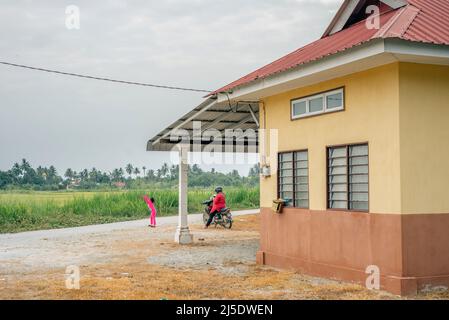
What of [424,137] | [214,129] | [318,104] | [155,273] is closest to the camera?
[424,137]

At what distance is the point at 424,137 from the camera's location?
10148 mm

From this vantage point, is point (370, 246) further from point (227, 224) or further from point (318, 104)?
point (227, 224)

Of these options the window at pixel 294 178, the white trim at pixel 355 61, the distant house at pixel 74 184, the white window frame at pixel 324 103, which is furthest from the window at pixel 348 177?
the distant house at pixel 74 184

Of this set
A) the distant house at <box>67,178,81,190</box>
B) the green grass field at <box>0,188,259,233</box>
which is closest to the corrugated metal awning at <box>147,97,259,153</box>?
the green grass field at <box>0,188,259,233</box>

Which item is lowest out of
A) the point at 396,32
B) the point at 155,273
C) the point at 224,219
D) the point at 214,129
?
the point at 155,273

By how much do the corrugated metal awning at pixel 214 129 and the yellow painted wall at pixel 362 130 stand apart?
2552mm

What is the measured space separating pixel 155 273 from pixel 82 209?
19523 millimetres

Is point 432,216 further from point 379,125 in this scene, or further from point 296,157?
point 296,157

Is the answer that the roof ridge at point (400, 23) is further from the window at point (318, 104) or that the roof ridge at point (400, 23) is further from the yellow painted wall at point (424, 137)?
the window at point (318, 104)

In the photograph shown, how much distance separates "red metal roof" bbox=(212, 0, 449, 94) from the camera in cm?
969

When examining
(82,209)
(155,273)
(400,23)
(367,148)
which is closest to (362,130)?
(367,148)

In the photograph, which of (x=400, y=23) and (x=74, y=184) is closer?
(x=400, y=23)

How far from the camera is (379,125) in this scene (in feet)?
34.0
